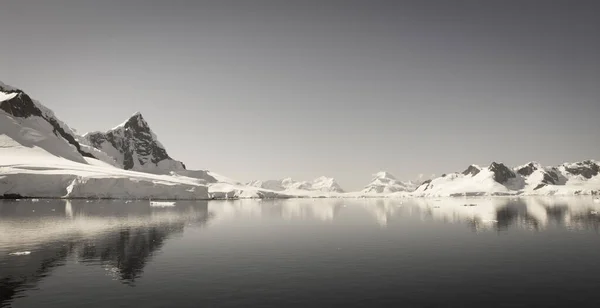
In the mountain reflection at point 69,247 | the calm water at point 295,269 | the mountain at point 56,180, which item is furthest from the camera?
the mountain at point 56,180

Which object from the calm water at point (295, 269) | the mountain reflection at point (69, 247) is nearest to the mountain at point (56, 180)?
the mountain reflection at point (69, 247)

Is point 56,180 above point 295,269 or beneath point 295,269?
above

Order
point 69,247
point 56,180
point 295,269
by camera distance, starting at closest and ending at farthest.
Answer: point 295,269, point 69,247, point 56,180

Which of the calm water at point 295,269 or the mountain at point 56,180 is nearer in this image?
the calm water at point 295,269

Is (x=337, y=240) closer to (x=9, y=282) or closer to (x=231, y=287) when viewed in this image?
(x=231, y=287)

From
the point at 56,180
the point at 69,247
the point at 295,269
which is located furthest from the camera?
the point at 56,180

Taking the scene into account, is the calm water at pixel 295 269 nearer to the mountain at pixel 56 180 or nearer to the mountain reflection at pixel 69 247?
the mountain reflection at pixel 69 247

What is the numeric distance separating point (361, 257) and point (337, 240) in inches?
567

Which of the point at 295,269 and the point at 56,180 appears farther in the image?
the point at 56,180

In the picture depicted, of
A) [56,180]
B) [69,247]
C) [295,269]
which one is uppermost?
[56,180]

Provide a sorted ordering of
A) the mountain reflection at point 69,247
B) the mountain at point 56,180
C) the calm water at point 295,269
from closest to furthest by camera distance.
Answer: the calm water at point 295,269 < the mountain reflection at point 69,247 < the mountain at point 56,180

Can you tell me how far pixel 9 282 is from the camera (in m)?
28.8

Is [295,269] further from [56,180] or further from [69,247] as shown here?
[56,180]

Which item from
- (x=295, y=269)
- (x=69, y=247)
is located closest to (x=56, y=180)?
(x=69, y=247)
